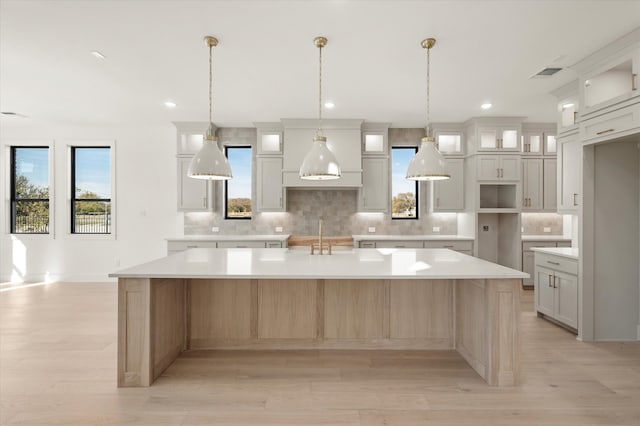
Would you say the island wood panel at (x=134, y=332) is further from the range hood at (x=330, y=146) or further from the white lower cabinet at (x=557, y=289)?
the white lower cabinet at (x=557, y=289)

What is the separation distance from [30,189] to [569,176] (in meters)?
8.30

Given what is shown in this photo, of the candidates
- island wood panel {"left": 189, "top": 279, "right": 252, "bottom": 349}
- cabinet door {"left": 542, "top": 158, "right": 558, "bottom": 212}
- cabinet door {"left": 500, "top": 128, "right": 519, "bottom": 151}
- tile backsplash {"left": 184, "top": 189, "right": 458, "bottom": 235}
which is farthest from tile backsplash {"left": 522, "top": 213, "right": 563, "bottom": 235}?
island wood panel {"left": 189, "top": 279, "right": 252, "bottom": 349}

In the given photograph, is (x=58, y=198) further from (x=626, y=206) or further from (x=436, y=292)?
(x=626, y=206)

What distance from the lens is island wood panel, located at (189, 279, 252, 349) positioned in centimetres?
312

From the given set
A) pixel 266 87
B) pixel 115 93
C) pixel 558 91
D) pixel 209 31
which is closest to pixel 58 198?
pixel 115 93

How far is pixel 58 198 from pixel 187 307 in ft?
15.3

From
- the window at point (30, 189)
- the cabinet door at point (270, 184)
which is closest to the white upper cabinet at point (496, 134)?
the cabinet door at point (270, 184)

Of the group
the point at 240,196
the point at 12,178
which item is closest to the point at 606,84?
the point at 240,196

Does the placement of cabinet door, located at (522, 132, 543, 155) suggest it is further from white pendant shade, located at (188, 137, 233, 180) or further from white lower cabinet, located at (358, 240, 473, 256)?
white pendant shade, located at (188, 137, 233, 180)

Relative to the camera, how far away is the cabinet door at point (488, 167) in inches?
215

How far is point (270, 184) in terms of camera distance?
5.66m

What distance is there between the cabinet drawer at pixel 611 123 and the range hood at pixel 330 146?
2857mm

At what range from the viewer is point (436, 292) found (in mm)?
3121

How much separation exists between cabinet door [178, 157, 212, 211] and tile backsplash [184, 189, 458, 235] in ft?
1.04
